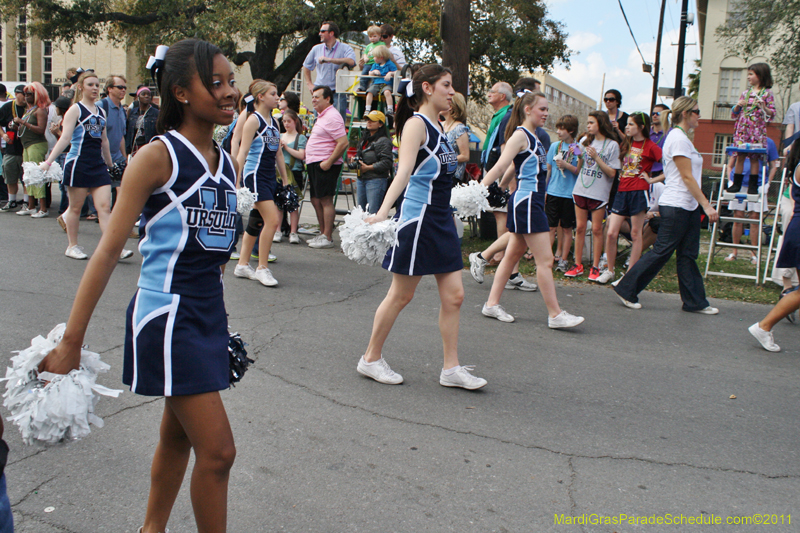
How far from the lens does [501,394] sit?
166 inches

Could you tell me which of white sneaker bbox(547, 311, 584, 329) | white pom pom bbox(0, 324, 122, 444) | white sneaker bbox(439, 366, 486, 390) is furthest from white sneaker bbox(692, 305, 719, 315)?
white pom pom bbox(0, 324, 122, 444)

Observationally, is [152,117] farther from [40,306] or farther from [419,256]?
[419,256]

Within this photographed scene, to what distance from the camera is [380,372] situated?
4301 millimetres

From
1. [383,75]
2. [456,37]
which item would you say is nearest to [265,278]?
[456,37]

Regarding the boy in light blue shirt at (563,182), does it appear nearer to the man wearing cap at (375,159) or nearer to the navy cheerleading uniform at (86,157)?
the man wearing cap at (375,159)

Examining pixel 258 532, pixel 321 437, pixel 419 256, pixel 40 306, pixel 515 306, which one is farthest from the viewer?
pixel 515 306

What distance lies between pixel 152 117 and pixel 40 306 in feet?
18.0

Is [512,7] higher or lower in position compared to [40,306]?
higher

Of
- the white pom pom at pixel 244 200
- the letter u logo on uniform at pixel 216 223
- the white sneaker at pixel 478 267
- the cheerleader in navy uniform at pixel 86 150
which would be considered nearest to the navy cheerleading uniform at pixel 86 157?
the cheerleader in navy uniform at pixel 86 150

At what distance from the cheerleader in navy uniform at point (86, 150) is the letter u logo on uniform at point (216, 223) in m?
5.59

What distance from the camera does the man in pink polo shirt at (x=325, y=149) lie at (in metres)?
9.02

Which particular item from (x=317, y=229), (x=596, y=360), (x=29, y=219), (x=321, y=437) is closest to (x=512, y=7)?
(x=317, y=229)

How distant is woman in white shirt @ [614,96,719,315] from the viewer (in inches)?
243

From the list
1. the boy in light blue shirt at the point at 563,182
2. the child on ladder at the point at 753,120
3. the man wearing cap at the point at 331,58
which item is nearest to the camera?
the boy in light blue shirt at the point at 563,182
